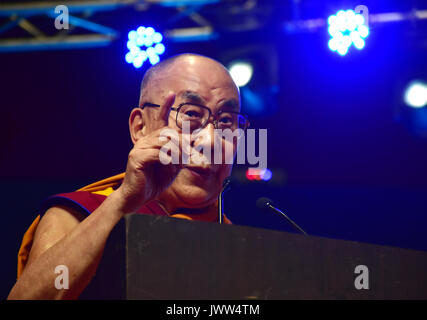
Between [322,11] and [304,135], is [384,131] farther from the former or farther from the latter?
[322,11]

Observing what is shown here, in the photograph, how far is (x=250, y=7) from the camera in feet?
12.8

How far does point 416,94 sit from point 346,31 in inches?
29.3

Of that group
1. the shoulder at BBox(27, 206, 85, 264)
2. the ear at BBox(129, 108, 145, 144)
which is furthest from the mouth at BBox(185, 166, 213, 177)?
the shoulder at BBox(27, 206, 85, 264)

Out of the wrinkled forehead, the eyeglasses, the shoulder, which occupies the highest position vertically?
the wrinkled forehead

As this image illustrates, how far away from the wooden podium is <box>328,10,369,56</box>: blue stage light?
2.61 m

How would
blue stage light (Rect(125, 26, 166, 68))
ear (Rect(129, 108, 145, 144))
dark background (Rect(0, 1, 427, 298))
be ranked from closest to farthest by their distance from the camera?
ear (Rect(129, 108, 145, 144)) → blue stage light (Rect(125, 26, 166, 68)) → dark background (Rect(0, 1, 427, 298))

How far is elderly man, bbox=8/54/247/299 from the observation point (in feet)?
3.87

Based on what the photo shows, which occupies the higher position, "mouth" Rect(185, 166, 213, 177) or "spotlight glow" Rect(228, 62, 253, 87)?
"spotlight glow" Rect(228, 62, 253, 87)

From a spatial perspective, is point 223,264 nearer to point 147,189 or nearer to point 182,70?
point 147,189

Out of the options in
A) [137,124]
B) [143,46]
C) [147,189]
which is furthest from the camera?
[143,46]

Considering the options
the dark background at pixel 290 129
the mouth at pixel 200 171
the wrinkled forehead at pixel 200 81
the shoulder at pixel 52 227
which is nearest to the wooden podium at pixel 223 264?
the shoulder at pixel 52 227

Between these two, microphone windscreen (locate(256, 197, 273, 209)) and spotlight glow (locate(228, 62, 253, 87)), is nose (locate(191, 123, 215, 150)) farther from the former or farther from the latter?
spotlight glow (locate(228, 62, 253, 87))

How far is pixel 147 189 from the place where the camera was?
4.17ft

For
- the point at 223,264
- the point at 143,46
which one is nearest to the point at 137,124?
the point at 223,264
